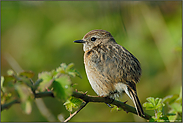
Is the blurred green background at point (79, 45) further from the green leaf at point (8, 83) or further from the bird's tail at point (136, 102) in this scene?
the green leaf at point (8, 83)

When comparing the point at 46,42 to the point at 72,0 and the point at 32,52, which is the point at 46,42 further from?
the point at 72,0

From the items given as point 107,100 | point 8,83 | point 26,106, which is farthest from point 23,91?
point 107,100

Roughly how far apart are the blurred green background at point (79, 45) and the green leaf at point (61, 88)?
4.30 metres

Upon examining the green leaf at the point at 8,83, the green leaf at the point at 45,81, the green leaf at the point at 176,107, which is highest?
the green leaf at the point at 8,83

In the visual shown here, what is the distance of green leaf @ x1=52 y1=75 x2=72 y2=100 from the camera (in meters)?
1.72

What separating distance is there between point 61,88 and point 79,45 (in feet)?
17.4

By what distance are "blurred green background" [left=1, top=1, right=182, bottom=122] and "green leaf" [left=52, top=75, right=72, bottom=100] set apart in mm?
4301

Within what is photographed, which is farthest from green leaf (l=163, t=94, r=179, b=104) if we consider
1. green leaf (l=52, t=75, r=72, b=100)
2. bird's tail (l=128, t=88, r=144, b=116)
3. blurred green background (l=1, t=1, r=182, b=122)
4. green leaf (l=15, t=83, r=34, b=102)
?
blurred green background (l=1, t=1, r=182, b=122)

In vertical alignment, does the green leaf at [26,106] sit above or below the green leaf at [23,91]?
below

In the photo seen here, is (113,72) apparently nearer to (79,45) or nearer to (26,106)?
(26,106)

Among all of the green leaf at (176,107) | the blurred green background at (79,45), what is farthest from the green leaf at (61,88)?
the blurred green background at (79,45)

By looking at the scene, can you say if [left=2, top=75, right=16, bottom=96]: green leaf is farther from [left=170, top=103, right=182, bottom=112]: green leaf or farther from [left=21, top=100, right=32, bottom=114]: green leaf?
[left=170, top=103, right=182, bottom=112]: green leaf

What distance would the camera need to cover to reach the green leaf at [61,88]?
172cm

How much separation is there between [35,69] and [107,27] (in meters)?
3.91
